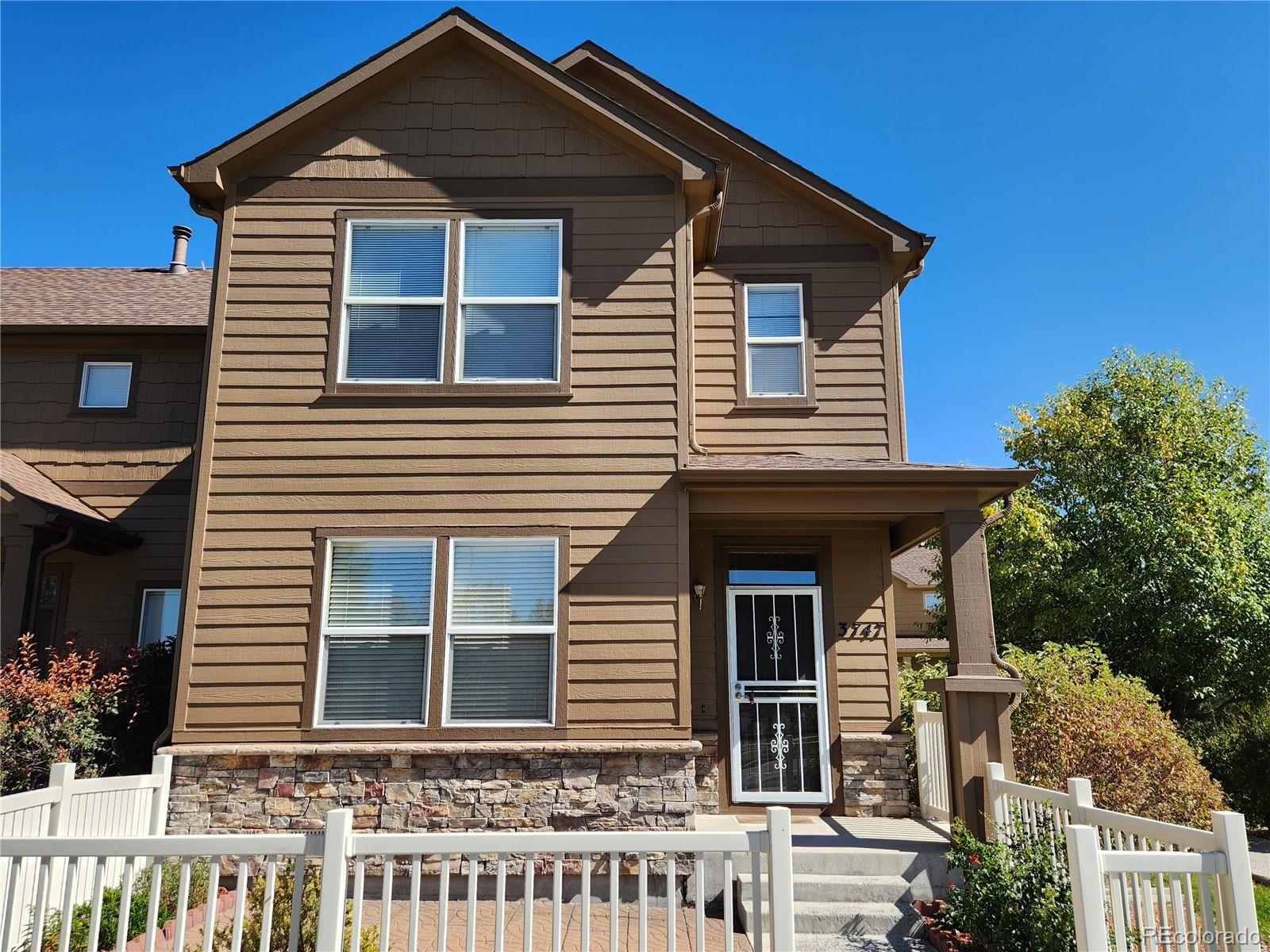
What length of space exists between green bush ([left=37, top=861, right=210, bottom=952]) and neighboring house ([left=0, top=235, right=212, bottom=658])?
12.9 ft

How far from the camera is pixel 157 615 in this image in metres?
9.34

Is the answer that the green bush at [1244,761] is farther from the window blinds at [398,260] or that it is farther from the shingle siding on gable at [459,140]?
the window blinds at [398,260]

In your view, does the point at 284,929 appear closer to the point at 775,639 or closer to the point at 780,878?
the point at 780,878

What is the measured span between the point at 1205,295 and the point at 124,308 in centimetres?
2027

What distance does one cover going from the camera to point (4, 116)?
28.1 feet

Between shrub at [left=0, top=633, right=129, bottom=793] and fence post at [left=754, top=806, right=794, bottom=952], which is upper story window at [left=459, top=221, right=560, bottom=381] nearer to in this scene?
shrub at [left=0, top=633, right=129, bottom=793]

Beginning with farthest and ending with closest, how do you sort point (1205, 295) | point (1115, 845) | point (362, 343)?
1. point (1205, 295)
2. point (362, 343)
3. point (1115, 845)

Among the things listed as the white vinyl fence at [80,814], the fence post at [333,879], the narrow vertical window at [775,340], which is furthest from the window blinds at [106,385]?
the fence post at [333,879]

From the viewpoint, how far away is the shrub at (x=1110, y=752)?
7.61 m

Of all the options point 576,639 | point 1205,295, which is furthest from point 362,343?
point 1205,295

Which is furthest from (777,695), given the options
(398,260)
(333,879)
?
(333,879)

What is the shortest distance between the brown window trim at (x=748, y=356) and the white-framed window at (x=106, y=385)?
22.9ft

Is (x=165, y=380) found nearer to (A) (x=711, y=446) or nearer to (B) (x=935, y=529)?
(A) (x=711, y=446)

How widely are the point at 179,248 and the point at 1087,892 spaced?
47.1 ft
